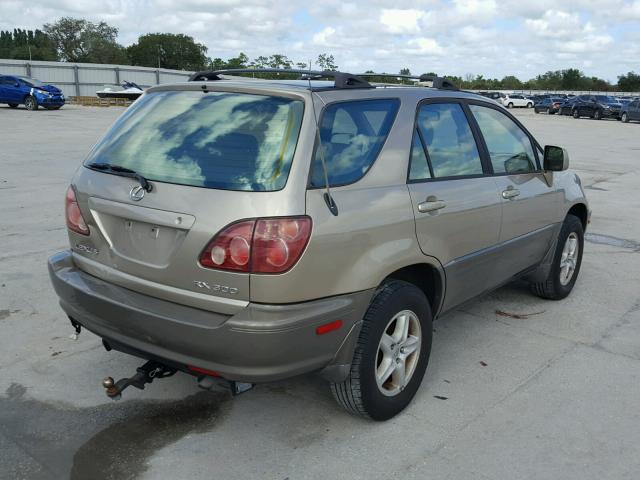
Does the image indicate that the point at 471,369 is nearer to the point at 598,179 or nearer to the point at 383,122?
the point at 383,122

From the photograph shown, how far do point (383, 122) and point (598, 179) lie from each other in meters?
11.2

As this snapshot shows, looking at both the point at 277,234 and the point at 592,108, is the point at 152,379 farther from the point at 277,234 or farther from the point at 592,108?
the point at 592,108

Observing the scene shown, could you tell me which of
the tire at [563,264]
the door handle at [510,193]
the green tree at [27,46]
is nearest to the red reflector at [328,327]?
the door handle at [510,193]

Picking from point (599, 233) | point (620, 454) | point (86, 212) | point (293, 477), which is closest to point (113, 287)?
point (86, 212)

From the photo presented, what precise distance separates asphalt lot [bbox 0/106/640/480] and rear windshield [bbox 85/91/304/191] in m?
1.32

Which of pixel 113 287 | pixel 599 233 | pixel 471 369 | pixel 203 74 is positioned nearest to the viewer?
pixel 113 287

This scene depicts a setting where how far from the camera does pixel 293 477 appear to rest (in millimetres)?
2912

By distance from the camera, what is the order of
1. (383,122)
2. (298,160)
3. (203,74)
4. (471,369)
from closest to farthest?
(298,160), (383,122), (203,74), (471,369)

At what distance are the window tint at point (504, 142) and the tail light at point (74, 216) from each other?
8.28 feet

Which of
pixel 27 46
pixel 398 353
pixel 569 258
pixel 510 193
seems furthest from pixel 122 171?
pixel 27 46

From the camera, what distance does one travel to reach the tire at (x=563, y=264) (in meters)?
5.14

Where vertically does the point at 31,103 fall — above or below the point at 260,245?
above

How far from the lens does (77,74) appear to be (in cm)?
4788

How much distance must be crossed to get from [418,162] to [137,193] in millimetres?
1499
